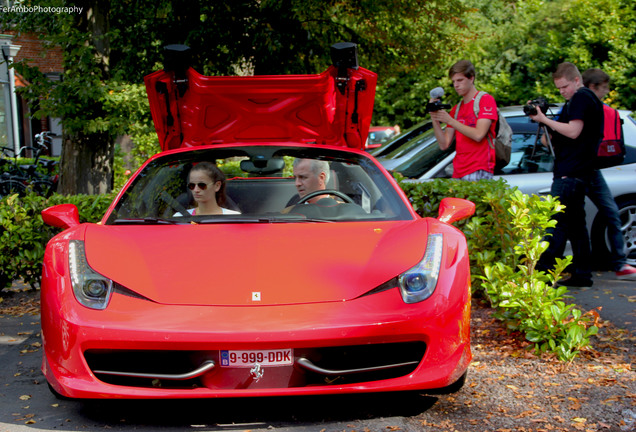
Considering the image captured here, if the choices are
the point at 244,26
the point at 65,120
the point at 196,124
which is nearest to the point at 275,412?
the point at 196,124

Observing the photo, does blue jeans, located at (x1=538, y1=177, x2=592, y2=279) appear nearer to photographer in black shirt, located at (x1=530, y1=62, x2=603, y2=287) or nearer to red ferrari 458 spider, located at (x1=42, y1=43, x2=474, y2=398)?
photographer in black shirt, located at (x1=530, y1=62, x2=603, y2=287)

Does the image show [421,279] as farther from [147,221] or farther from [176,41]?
[176,41]

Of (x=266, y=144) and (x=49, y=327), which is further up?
(x=266, y=144)

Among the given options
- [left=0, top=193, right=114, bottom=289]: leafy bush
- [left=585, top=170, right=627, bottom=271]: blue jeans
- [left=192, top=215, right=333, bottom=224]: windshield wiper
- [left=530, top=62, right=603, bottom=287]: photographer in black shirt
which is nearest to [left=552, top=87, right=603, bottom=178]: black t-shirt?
[left=530, top=62, right=603, bottom=287]: photographer in black shirt

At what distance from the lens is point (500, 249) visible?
236 inches

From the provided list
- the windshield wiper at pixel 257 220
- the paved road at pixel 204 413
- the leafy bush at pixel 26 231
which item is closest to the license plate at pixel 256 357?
the paved road at pixel 204 413

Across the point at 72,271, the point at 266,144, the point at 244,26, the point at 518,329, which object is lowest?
the point at 518,329

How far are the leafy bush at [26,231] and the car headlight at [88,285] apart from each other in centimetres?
325

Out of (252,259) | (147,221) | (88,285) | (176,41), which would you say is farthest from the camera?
(176,41)

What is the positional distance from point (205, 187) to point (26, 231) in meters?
2.72

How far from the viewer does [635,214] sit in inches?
297

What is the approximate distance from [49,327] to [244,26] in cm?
774

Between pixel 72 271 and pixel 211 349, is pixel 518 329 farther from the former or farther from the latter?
pixel 72 271

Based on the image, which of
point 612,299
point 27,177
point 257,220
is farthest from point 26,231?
point 27,177
